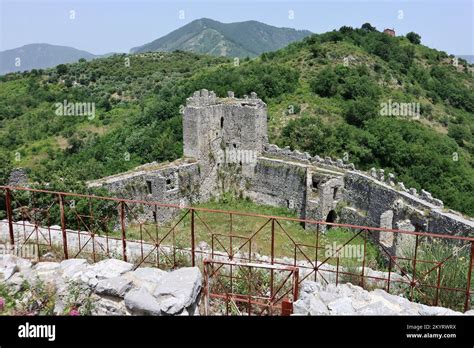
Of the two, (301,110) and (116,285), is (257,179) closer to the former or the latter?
(301,110)

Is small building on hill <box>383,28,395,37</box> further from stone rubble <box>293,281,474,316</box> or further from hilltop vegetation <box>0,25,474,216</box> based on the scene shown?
stone rubble <box>293,281,474,316</box>

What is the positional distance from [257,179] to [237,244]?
698cm

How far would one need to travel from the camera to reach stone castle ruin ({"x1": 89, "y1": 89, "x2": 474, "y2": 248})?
20.0 meters

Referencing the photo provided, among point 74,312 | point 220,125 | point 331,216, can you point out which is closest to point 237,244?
point 331,216

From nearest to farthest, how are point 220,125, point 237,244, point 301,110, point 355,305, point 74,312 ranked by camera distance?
point 74,312
point 355,305
point 237,244
point 220,125
point 301,110

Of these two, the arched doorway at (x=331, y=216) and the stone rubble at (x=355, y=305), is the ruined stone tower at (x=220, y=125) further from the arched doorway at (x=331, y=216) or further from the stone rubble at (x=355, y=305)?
the stone rubble at (x=355, y=305)

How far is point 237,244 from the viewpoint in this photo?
19.7m

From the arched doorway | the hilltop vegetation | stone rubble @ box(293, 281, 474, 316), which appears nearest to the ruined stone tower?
the hilltop vegetation

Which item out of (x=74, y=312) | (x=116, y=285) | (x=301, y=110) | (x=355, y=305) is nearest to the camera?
(x=74, y=312)

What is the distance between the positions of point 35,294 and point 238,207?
16.8 metres

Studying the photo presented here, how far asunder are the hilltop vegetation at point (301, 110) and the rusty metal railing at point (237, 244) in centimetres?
229

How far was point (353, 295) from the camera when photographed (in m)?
9.12
